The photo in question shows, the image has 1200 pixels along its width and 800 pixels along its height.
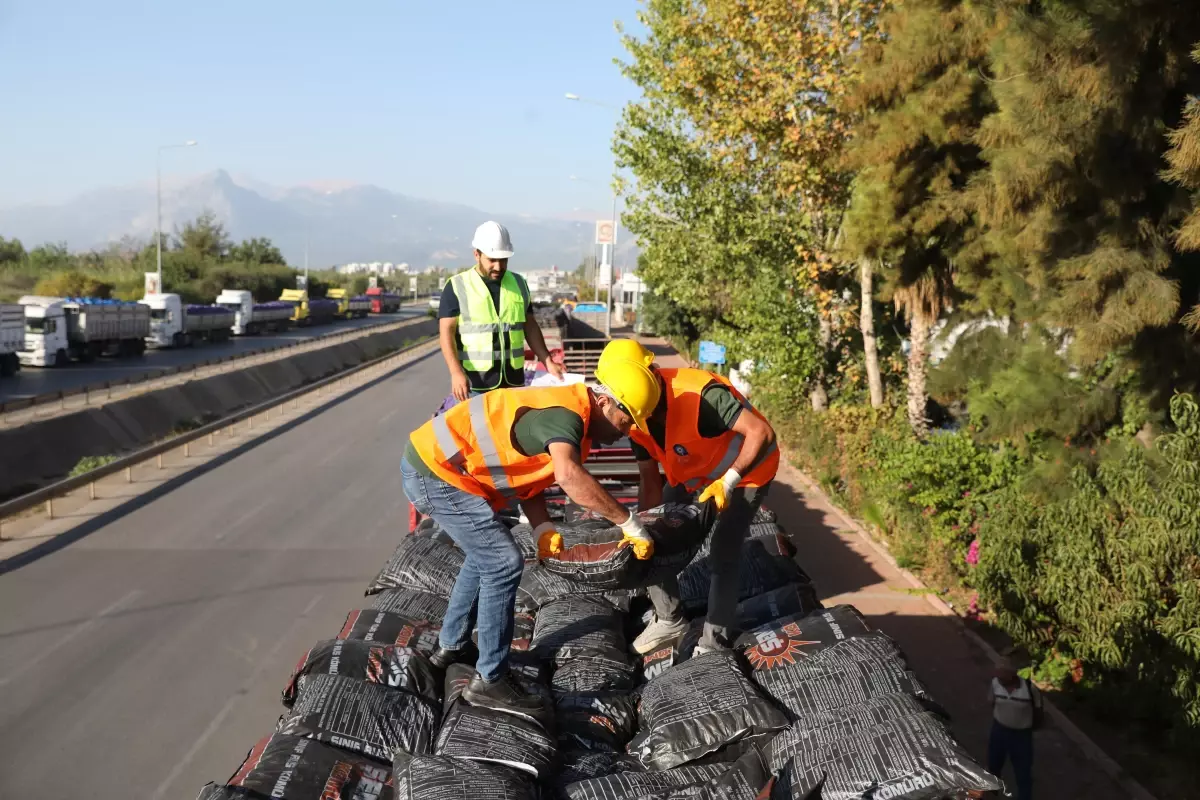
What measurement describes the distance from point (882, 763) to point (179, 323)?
44255mm

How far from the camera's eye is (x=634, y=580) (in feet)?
16.5

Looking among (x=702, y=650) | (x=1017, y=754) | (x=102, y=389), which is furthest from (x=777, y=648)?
(x=102, y=389)

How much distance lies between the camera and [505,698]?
4816 mm

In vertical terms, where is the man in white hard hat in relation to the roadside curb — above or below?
above

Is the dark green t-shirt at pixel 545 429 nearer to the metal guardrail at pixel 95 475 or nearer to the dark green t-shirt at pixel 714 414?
the dark green t-shirt at pixel 714 414

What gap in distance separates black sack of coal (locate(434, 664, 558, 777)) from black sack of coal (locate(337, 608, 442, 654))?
77 cm

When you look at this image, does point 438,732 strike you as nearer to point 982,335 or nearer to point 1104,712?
point 1104,712

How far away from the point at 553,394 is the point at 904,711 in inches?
81.0

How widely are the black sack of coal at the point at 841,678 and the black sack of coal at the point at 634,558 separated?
2.43 ft

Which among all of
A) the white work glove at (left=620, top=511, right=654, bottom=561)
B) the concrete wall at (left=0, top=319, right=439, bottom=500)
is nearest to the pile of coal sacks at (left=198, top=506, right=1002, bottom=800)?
the white work glove at (left=620, top=511, right=654, bottom=561)

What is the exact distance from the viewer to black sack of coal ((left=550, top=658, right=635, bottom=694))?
217 inches

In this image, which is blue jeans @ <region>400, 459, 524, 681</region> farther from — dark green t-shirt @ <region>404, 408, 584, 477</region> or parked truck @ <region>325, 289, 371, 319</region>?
parked truck @ <region>325, 289, 371, 319</region>

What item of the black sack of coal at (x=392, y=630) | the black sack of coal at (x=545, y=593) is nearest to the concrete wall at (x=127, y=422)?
the black sack of coal at (x=545, y=593)

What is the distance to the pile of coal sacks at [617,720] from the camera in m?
4.20
